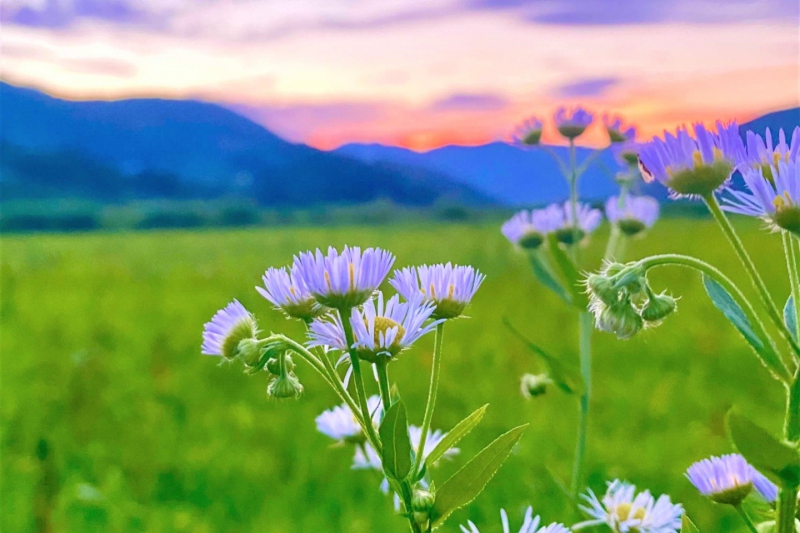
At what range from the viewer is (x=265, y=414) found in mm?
2014

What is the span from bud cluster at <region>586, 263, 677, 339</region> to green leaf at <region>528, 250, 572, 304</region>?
402 mm

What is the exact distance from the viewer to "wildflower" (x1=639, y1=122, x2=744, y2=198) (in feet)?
1.81

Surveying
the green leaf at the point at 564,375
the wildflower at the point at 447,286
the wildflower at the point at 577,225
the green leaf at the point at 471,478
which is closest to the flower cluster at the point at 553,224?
the wildflower at the point at 577,225

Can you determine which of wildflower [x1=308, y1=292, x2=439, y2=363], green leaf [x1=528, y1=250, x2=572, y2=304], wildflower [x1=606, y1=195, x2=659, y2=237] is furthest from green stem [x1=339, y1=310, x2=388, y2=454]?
wildflower [x1=606, y1=195, x2=659, y2=237]

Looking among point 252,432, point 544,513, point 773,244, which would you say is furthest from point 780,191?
point 773,244

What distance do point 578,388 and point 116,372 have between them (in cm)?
175

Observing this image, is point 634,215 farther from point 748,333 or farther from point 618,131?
point 748,333

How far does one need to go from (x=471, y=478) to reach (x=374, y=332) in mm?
133

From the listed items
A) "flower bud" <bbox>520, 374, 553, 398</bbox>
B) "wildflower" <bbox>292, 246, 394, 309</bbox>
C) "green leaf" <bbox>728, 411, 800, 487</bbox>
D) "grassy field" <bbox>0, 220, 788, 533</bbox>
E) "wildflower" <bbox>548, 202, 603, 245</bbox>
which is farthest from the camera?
"grassy field" <bbox>0, 220, 788, 533</bbox>

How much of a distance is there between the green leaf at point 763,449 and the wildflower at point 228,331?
14.8 inches

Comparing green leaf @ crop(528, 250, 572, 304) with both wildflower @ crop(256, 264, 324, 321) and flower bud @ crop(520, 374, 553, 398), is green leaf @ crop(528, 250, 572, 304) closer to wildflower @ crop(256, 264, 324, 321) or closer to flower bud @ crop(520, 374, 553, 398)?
flower bud @ crop(520, 374, 553, 398)

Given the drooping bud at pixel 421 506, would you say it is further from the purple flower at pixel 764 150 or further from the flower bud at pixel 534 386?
the flower bud at pixel 534 386

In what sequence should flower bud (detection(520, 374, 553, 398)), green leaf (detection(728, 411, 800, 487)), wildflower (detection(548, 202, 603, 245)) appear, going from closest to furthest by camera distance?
1. green leaf (detection(728, 411, 800, 487))
2. flower bud (detection(520, 374, 553, 398))
3. wildflower (detection(548, 202, 603, 245))

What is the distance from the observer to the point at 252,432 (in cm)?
189
